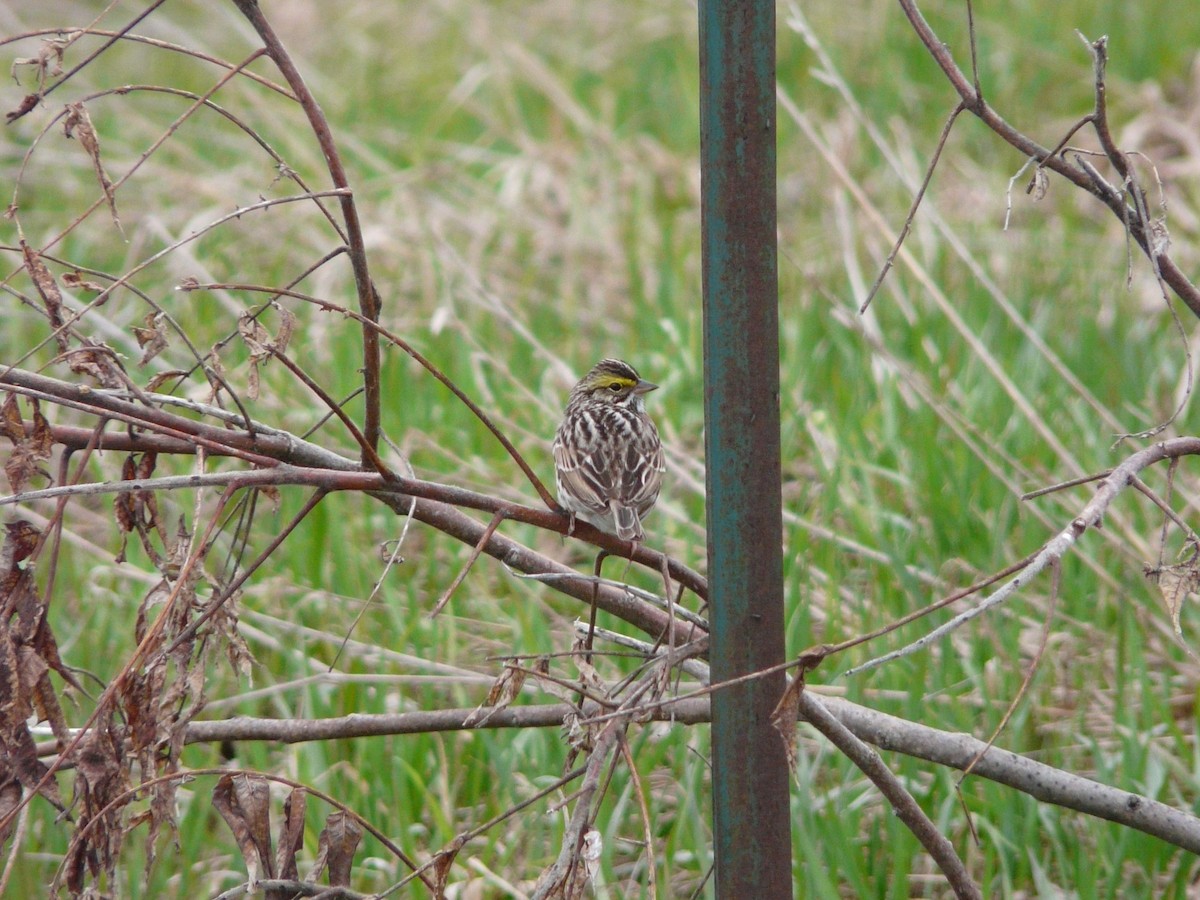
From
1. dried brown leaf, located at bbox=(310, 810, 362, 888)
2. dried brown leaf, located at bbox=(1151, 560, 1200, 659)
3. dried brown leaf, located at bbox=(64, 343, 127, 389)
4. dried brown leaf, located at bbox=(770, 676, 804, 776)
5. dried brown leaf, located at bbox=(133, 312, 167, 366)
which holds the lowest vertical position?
dried brown leaf, located at bbox=(310, 810, 362, 888)

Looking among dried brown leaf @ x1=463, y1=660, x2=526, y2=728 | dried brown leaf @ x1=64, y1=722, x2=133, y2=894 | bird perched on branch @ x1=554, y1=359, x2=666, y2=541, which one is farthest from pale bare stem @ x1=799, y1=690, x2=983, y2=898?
dried brown leaf @ x1=64, y1=722, x2=133, y2=894

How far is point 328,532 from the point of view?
4.79m

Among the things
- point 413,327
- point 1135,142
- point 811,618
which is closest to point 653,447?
point 811,618

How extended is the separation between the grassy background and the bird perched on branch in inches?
17.2

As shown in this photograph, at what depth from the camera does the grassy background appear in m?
3.61

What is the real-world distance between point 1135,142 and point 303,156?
14.9 ft

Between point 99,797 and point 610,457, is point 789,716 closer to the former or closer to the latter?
point 99,797

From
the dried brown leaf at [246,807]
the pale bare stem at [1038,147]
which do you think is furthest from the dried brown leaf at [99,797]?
the pale bare stem at [1038,147]

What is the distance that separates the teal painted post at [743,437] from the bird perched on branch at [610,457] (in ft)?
2.81

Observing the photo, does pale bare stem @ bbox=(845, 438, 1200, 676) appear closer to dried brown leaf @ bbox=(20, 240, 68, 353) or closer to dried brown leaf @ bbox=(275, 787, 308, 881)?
dried brown leaf @ bbox=(275, 787, 308, 881)

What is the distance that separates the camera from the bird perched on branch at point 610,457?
3.37 meters

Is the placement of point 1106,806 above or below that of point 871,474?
below

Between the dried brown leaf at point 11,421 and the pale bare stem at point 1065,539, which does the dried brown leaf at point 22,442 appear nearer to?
the dried brown leaf at point 11,421

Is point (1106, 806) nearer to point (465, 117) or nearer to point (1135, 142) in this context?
point (1135, 142)
